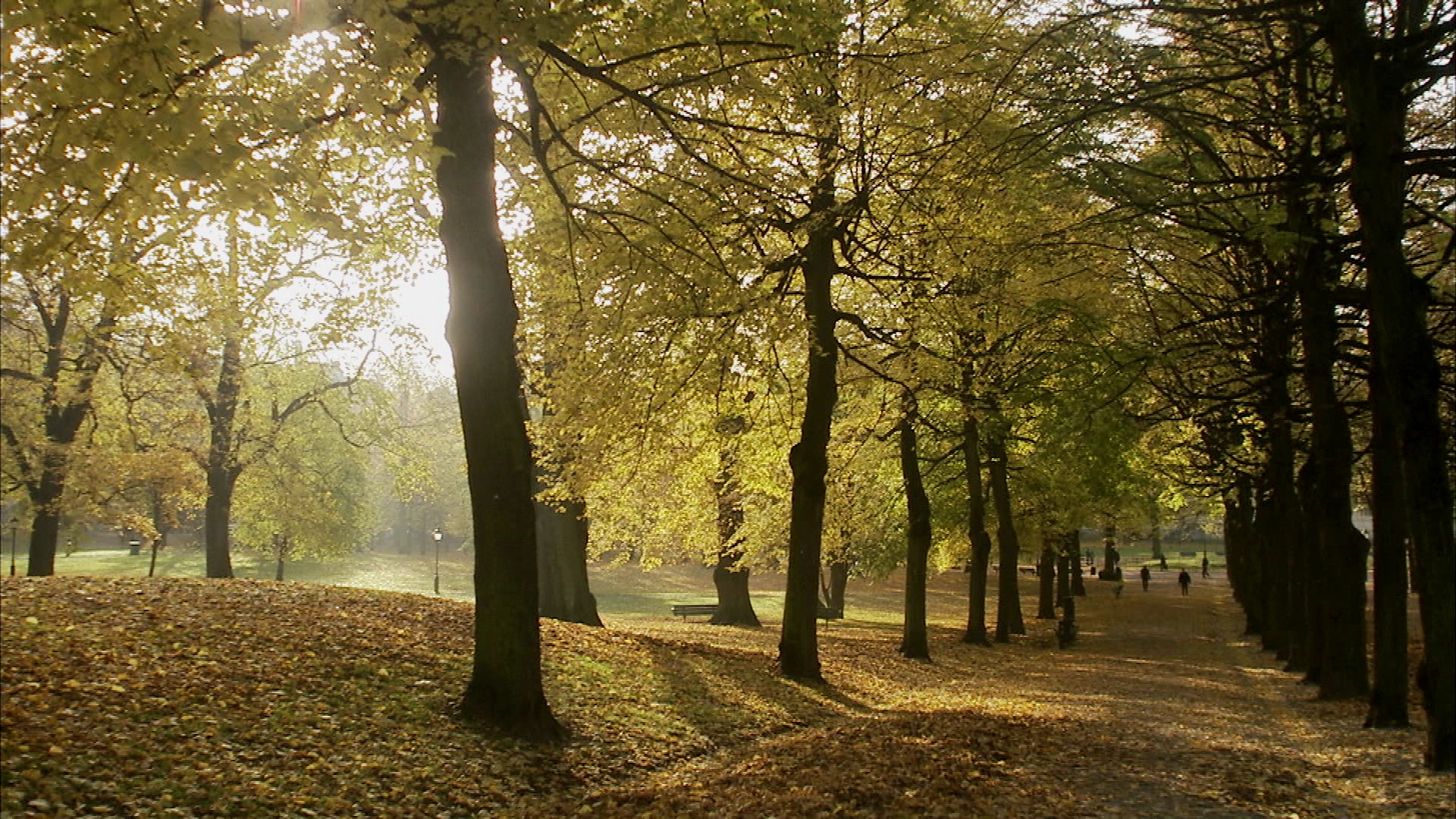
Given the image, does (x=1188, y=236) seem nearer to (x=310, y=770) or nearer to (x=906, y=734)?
(x=906, y=734)

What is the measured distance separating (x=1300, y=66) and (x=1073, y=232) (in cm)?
465

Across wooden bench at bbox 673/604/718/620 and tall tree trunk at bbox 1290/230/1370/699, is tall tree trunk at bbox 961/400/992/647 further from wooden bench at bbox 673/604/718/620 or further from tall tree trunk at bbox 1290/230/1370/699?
wooden bench at bbox 673/604/718/620

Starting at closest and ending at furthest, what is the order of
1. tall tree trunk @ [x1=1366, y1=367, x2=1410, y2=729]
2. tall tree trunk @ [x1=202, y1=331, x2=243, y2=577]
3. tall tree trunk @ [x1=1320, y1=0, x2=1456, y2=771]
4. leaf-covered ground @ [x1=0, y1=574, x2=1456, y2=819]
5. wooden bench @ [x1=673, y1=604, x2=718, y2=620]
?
leaf-covered ground @ [x1=0, y1=574, x2=1456, y2=819] < tall tree trunk @ [x1=1320, y1=0, x2=1456, y2=771] < tall tree trunk @ [x1=1366, y1=367, x2=1410, y2=729] < tall tree trunk @ [x1=202, y1=331, x2=243, y2=577] < wooden bench @ [x1=673, y1=604, x2=718, y2=620]

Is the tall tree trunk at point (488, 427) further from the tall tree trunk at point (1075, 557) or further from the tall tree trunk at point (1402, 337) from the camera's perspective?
the tall tree trunk at point (1075, 557)

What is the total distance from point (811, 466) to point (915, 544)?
21.3 ft

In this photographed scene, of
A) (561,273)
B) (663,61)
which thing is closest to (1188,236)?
(663,61)

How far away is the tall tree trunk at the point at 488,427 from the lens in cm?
966

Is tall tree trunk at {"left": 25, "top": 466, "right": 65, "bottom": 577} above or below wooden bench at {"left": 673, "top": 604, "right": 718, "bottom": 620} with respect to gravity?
above

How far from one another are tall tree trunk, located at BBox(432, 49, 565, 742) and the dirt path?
1.53 m

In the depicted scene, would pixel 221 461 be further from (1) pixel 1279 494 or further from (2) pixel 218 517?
(1) pixel 1279 494

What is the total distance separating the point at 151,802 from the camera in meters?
6.72

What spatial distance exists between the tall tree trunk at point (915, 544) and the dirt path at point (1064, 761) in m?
2.82

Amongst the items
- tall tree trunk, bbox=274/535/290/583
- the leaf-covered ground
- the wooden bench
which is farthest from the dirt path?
tall tree trunk, bbox=274/535/290/583

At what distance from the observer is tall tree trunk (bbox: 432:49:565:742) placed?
31.7 feet
